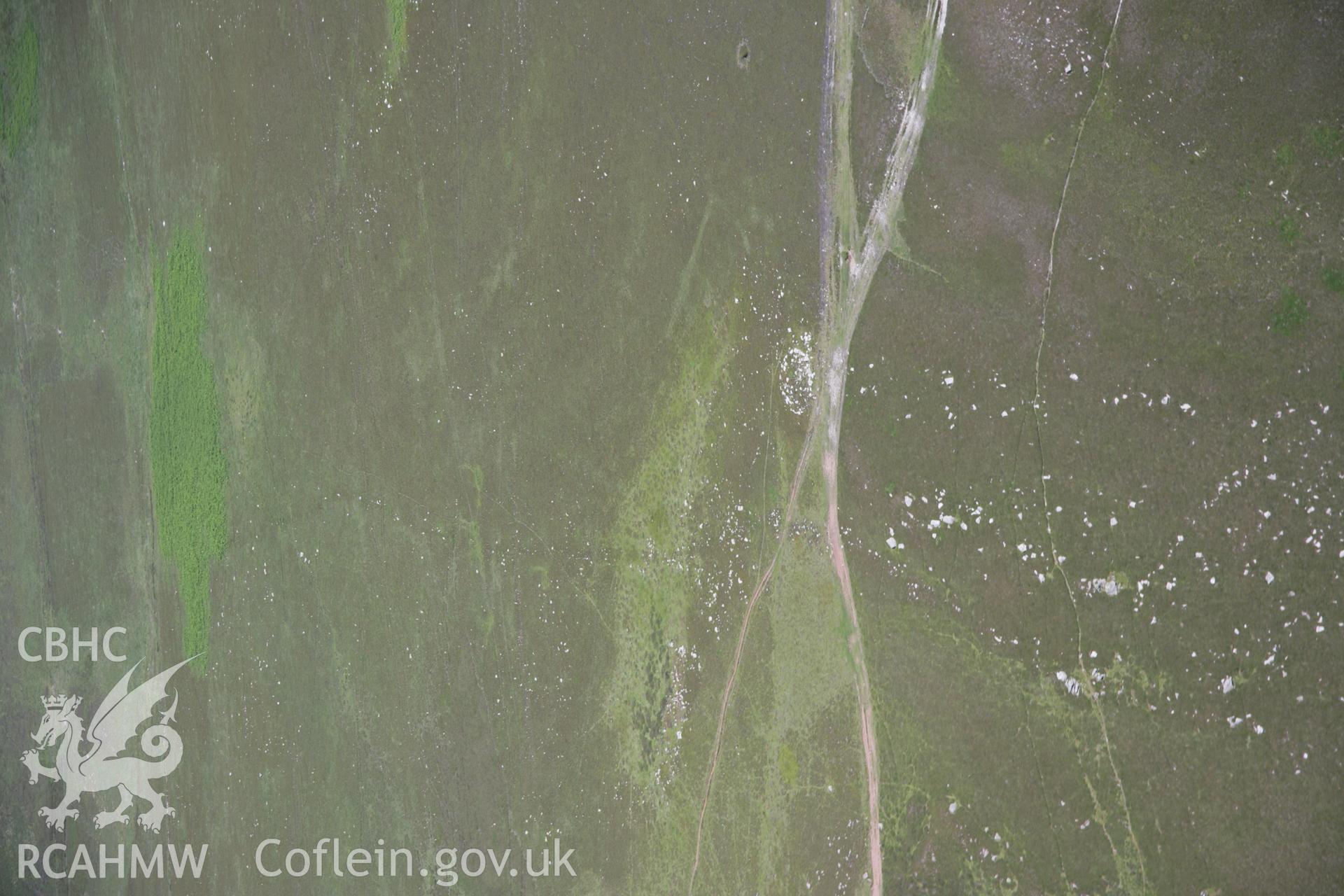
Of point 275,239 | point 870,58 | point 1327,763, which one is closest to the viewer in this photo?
point 1327,763

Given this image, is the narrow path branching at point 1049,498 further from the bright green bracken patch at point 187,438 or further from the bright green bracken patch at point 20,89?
the bright green bracken patch at point 20,89

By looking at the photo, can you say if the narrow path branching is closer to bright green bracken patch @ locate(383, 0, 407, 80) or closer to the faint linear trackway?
the faint linear trackway

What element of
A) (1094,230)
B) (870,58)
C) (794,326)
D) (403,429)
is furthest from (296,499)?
(1094,230)

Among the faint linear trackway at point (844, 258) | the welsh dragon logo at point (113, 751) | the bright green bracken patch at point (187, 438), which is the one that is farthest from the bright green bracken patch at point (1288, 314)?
the welsh dragon logo at point (113, 751)

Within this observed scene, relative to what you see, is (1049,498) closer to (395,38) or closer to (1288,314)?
(1288,314)

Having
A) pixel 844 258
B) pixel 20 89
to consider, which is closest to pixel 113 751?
pixel 20 89

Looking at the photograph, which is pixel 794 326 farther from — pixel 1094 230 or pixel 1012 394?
pixel 1094 230
